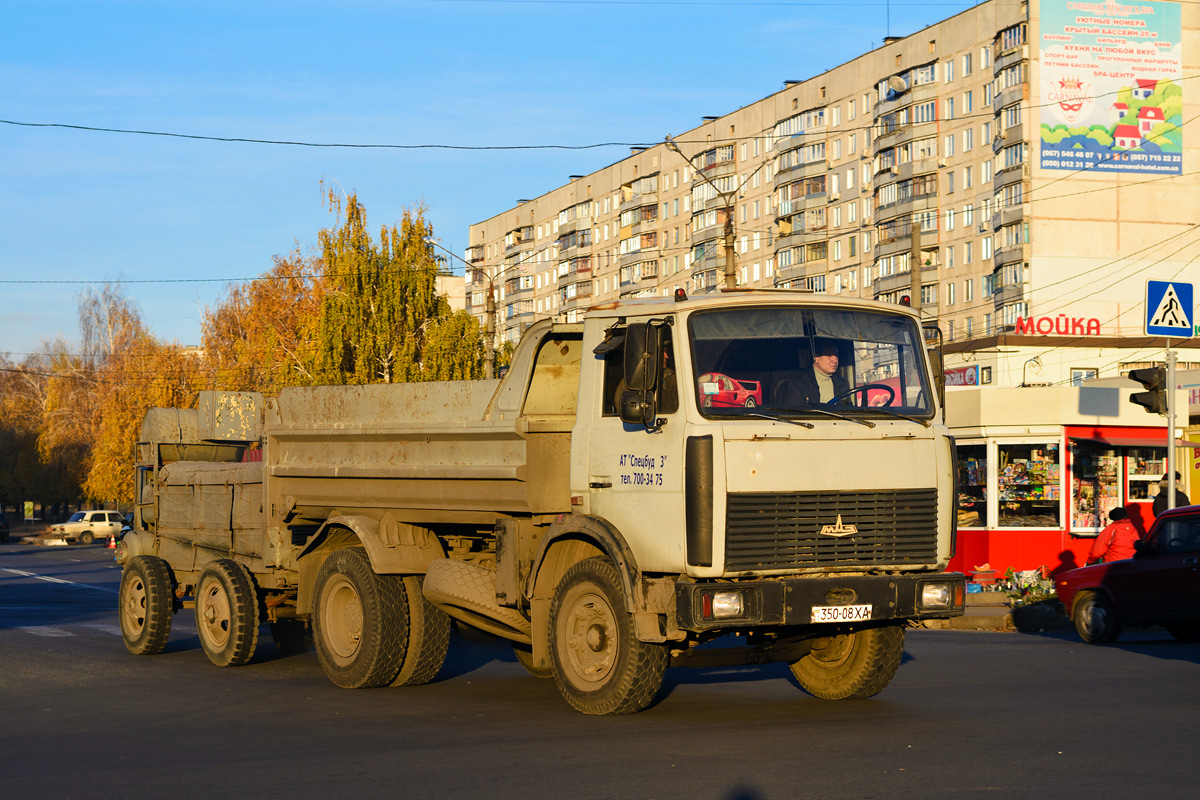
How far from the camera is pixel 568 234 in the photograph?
108438 mm

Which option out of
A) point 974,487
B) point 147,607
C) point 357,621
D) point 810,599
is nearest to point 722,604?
point 810,599

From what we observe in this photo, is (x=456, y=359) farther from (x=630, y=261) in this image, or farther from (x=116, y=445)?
(x=630, y=261)

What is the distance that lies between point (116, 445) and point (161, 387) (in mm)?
3622

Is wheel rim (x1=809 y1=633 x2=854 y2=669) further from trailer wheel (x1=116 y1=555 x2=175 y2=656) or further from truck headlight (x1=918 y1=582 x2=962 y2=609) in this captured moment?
trailer wheel (x1=116 y1=555 x2=175 y2=656)

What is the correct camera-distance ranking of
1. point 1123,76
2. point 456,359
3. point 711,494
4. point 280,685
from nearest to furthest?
point 711,494, point 280,685, point 456,359, point 1123,76

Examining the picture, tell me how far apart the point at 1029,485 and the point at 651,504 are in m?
17.2

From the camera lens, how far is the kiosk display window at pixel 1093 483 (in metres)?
24.8

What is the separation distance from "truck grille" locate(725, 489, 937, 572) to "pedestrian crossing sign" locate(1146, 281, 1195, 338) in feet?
32.3

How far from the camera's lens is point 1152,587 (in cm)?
1617

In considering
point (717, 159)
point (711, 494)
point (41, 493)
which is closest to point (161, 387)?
point (41, 493)

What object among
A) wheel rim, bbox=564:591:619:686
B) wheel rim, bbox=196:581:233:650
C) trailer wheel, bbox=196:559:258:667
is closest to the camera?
wheel rim, bbox=564:591:619:686

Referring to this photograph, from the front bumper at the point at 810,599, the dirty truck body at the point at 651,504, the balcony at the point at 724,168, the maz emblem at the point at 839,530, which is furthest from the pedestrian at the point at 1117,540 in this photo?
the balcony at the point at 724,168

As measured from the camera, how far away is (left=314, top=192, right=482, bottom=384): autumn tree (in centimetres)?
4966

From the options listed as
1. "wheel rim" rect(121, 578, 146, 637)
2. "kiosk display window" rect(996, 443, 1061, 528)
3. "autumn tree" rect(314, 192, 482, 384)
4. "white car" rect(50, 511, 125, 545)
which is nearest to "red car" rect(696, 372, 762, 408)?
"wheel rim" rect(121, 578, 146, 637)
